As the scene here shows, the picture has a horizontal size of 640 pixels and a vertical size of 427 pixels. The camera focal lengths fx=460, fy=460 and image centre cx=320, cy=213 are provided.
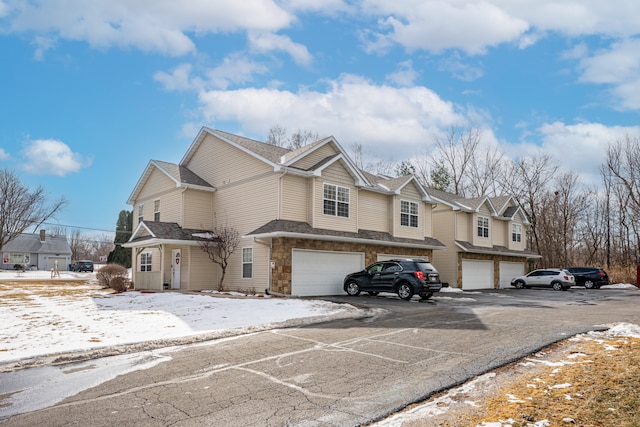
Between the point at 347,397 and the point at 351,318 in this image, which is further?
the point at 351,318

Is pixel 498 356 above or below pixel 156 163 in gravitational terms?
below

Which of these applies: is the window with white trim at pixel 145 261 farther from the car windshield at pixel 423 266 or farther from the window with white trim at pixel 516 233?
the window with white trim at pixel 516 233

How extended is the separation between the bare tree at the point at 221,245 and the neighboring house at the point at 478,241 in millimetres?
14976

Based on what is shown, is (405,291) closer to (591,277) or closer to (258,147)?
(258,147)

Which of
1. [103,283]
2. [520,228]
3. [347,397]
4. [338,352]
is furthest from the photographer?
[520,228]

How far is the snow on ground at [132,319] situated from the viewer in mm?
9219

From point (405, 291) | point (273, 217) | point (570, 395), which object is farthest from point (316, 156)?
point (570, 395)

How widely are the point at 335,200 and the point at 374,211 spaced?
3650 mm

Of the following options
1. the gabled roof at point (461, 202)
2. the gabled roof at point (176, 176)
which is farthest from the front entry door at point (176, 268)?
the gabled roof at point (461, 202)

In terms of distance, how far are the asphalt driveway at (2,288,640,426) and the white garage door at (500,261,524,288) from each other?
25265mm

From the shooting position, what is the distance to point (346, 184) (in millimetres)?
22984

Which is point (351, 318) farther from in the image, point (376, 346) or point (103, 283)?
point (103, 283)

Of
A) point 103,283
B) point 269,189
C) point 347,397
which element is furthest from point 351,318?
point 103,283

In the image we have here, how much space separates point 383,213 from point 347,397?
2055 centimetres
